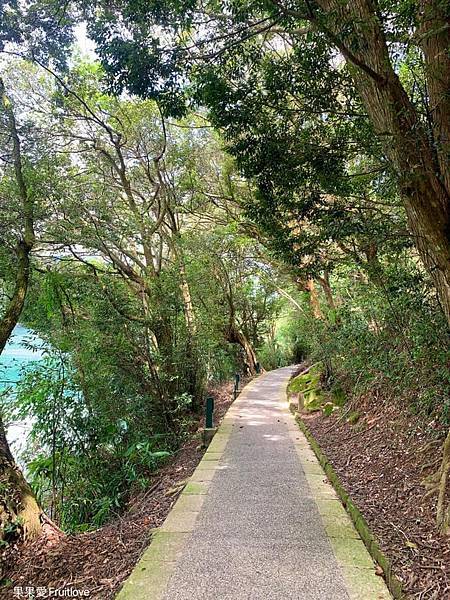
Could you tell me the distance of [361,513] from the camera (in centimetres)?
340

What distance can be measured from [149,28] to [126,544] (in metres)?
5.24

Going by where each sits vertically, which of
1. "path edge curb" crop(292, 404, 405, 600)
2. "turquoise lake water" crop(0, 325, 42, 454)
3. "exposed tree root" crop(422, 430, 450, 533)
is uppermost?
"turquoise lake water" crop(0, 325, 42, 454)

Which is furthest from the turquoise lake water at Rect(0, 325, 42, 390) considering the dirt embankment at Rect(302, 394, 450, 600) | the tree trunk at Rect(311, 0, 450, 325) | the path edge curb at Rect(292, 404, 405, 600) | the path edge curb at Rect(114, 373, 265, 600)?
the tree trunk at Rect(311, 0, 450, 325)

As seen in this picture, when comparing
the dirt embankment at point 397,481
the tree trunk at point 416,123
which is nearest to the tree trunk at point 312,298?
the dirt embankment at point 397,481

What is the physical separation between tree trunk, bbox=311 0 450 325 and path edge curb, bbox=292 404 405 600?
6.01ft

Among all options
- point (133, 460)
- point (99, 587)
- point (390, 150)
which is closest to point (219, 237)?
point (133, 460)

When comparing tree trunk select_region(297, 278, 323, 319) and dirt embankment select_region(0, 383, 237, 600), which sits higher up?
tree trunk select_region(297, 278, 323, 319)

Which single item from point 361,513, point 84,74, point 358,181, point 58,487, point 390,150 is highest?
point 84,74

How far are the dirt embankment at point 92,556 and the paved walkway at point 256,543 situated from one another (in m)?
0.23

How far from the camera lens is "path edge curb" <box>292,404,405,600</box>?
2.46m

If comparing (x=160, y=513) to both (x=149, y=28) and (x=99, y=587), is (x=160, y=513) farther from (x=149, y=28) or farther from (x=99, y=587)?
(x=149, y=28)

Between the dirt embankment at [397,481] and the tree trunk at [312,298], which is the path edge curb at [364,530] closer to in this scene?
the dirt embankment at [397,481]

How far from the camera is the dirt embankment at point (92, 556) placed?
2.88 meters

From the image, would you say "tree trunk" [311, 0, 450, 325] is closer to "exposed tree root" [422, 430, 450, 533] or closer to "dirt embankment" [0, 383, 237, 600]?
"exposed tree root" [422, 430, 450, 533]
